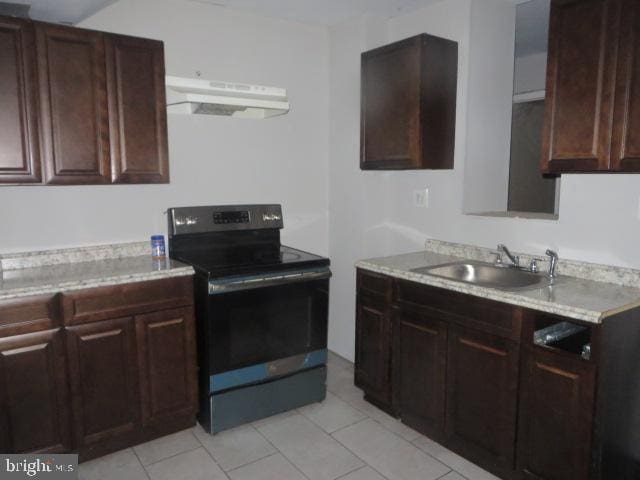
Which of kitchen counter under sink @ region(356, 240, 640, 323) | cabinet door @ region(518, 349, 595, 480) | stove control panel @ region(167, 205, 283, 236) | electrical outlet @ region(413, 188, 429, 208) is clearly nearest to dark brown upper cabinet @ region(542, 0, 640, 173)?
kitchen counter under sink @ region(356, 240, 640, 323)

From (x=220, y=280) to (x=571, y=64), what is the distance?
1.88m

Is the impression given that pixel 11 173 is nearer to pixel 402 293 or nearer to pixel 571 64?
pixel 402 293

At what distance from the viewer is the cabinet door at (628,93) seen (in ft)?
6.10

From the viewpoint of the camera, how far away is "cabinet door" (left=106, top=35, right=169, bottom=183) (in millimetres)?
2453

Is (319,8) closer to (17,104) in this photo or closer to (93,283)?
(17,104)

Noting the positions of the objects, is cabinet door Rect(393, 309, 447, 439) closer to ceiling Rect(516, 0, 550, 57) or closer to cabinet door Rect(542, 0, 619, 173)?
cabinet door Rect(542, 0, 619, 173)

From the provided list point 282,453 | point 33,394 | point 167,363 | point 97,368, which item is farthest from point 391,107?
point 33,394

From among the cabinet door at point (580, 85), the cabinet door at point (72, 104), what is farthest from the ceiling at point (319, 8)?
the cabinet door at point (580, 85)

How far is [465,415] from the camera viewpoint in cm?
231

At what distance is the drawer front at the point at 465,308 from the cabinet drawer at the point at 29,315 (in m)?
1.67

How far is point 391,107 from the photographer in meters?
2.79

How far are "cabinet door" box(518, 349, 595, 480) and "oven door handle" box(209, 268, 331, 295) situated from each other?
1.21 metres

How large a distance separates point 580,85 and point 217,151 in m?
2.08

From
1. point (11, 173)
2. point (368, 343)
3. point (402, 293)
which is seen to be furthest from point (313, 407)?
point (11, 173)
